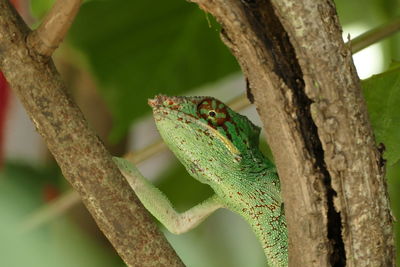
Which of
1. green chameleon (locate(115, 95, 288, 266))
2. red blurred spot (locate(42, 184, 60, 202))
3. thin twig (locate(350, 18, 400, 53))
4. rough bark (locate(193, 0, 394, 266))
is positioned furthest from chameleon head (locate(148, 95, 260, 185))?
red blurred spot (locate(42, 184, 60, 202))

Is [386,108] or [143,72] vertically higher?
[143,72]

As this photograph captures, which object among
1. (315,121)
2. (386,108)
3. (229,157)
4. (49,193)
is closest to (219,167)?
(229,157)

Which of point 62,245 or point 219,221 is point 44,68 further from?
point 219,221

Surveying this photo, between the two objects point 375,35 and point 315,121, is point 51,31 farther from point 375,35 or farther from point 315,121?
point 375,35

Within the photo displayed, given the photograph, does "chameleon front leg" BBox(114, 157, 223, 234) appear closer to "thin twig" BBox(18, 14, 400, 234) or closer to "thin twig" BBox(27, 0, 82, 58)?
"thin twig" BBox(18, 14, 400, 234)

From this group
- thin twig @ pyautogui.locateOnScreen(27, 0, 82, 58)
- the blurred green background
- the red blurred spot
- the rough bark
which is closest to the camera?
the rough bark

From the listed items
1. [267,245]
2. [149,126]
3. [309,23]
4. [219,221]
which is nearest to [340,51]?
[309,23]

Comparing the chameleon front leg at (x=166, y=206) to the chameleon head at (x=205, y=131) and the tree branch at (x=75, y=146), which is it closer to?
the chameleon head at (x=205, y=131)
